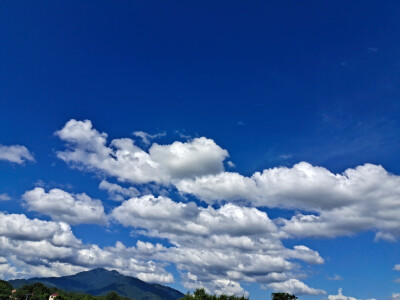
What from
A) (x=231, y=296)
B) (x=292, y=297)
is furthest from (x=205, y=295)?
(x=292, y=297)

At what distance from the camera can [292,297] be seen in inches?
5443

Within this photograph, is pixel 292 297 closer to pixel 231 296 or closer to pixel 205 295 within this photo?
pixel 231 296

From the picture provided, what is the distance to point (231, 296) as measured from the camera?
5310 inches

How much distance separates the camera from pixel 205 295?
447 ft

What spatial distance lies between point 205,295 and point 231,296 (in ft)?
31.9

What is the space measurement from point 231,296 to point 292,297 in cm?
2379

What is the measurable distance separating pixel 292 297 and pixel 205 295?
33.2 meters
